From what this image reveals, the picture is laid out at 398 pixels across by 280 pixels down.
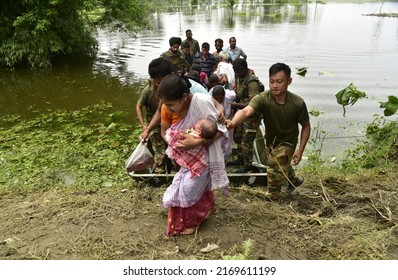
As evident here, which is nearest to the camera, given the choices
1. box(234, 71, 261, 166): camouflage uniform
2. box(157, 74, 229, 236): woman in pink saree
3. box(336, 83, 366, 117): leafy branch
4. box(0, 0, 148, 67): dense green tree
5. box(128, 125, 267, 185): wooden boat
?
box(157, 74, 229, 236): woman in pink saree

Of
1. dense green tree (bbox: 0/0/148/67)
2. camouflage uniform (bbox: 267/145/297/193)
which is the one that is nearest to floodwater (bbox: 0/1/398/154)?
dense green tree (bbox: 0/0/148/67)

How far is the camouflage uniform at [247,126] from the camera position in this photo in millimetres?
4707

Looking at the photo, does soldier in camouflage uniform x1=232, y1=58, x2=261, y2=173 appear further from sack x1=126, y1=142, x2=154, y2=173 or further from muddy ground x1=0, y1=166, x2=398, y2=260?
sack x1=126, y1=142, x2=154, y2=173

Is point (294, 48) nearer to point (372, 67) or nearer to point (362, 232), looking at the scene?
point (372, 67)

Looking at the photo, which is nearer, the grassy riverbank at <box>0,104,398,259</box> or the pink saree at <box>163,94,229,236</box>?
the pink saree at <box>163,94,229,236</box>

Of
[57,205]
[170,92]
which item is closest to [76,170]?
[57,205]

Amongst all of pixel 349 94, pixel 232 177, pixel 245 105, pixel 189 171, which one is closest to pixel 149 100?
pixel 245 105

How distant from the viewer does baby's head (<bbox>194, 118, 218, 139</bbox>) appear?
265 cm

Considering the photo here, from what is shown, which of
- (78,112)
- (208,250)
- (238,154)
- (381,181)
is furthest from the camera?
(78,112)

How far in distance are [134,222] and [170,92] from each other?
5.37 feet

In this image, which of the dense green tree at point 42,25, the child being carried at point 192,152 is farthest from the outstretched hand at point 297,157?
the dense green tree at point 42,25

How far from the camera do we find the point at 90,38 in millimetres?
16625

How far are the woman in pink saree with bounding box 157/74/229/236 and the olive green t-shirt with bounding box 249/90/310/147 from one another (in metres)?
→ 0.70

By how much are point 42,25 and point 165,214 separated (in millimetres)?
12176
